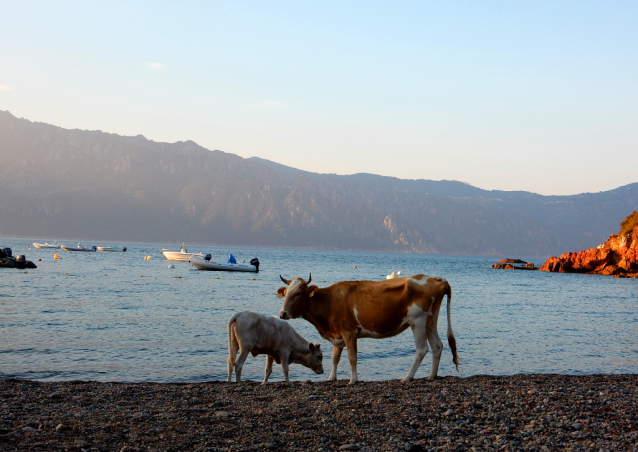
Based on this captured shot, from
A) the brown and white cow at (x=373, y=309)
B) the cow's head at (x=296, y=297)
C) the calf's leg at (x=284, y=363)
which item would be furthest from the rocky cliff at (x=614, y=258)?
the cow's head at (x=296, y=297)

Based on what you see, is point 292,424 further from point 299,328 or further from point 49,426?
point 299,328

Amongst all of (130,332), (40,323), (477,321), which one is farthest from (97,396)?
(477,321)

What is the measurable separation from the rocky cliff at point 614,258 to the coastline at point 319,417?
9831 centimetres

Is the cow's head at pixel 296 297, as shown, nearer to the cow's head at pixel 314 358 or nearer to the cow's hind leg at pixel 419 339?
the cow's head at pixel 314 358

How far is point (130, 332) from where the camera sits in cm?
2223

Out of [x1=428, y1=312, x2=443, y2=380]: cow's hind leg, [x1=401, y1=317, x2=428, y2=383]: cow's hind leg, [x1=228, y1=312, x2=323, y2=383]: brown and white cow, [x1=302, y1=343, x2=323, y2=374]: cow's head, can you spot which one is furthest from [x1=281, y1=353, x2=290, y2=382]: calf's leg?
[x1=428, y1=312, x2=443, y2=380]: cow's hind leg

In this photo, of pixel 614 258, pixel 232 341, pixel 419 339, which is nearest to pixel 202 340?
pixel 232 341

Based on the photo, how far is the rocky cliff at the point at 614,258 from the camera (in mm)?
98125

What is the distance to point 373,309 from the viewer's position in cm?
1243

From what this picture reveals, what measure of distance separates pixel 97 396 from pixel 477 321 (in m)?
23.4

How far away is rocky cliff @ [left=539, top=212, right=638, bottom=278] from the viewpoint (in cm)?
9812

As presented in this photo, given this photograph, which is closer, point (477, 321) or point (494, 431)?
point (494, 431)

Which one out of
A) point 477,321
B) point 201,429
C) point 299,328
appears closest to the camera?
point 201,429

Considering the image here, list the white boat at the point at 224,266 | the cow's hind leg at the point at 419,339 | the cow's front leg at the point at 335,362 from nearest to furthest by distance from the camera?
the cow's hind leg at the point at 419,339 < the cow's front leg at the point at 335,362 < the white boat at the point at 224,266
